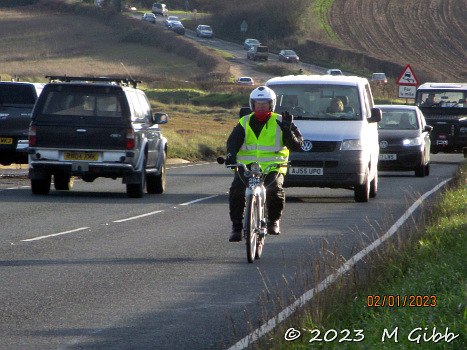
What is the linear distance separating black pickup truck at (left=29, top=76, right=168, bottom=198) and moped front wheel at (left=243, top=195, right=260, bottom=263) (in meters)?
7.15

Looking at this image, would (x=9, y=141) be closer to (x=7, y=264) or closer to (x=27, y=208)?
(x=27, y=208)

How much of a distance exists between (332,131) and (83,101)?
441cm

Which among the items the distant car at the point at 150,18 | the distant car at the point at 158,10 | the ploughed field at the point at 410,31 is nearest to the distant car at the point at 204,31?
the distant car at the point at 150,18

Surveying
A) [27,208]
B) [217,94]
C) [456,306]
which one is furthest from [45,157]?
[217,94]

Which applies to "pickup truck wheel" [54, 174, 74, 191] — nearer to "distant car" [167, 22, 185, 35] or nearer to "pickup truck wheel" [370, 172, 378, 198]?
"pickup truck wheel" [370, 172, 378, 198]

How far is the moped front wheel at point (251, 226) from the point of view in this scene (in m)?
9.80

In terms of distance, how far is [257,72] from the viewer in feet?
313

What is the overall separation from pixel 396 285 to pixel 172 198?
1043cm

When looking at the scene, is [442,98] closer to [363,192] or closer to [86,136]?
[363,192]

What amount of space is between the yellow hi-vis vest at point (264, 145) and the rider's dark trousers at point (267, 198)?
0.17 metres

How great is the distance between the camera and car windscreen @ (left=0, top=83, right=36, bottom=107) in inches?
850

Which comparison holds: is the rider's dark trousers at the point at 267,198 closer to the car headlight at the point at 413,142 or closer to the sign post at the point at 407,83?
the car headlight at the point at 413,142

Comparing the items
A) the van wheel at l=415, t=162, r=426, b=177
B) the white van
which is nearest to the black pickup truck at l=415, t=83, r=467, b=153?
Answer: the van wheel at l=415, t=162, r=426, b=177

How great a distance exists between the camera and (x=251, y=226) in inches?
389
